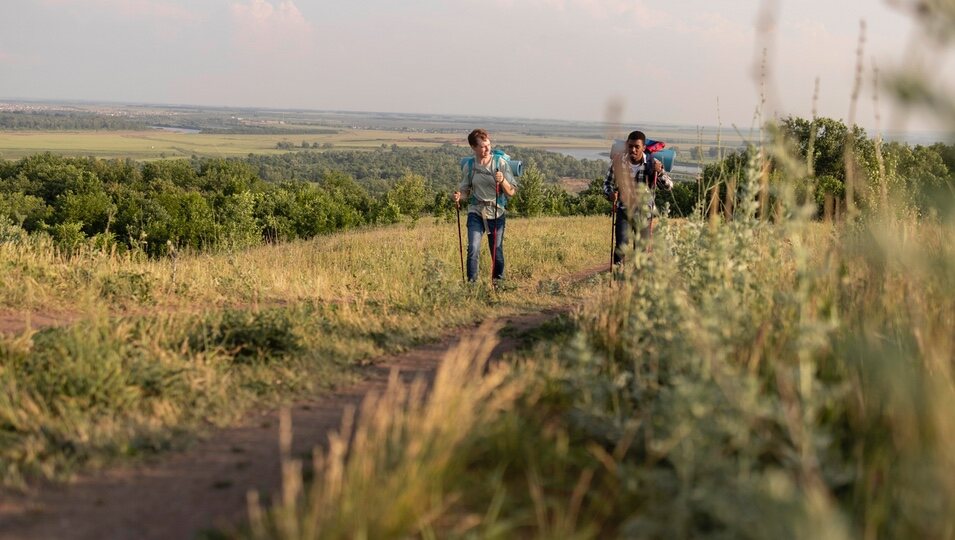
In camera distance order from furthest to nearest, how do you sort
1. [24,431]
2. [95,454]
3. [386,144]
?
[386,144]
[24,431]
[95,454]

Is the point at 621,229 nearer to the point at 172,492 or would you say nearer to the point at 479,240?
the point at 479,240

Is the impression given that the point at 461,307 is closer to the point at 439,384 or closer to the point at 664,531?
the point at 439,384

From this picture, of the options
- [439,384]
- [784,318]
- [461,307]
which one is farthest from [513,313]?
[439,384]

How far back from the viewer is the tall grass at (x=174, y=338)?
14.6 feet

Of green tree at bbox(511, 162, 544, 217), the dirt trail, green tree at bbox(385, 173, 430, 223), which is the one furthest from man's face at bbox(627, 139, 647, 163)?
green tree at bbox(385, 173, 430, 223)

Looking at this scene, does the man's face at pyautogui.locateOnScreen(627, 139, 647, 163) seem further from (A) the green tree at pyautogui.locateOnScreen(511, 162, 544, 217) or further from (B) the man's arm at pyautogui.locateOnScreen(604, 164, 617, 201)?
(A) the green tree at pyautogui.locateOnScreen(511, 162, 544, 217)

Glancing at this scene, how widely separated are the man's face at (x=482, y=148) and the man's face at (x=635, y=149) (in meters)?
1.82

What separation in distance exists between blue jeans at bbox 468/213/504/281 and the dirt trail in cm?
557

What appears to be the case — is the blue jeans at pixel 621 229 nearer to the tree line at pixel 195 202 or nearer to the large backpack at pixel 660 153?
the large backpack at pixel 660 153

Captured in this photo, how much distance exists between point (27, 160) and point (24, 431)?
66354mm

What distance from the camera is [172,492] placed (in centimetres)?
369

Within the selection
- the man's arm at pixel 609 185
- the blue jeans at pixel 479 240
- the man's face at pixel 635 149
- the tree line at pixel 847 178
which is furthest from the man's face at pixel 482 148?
the tree line at pixel 847 178

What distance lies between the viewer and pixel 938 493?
2561 millimetres

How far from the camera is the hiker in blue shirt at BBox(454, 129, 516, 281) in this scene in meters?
10.2
